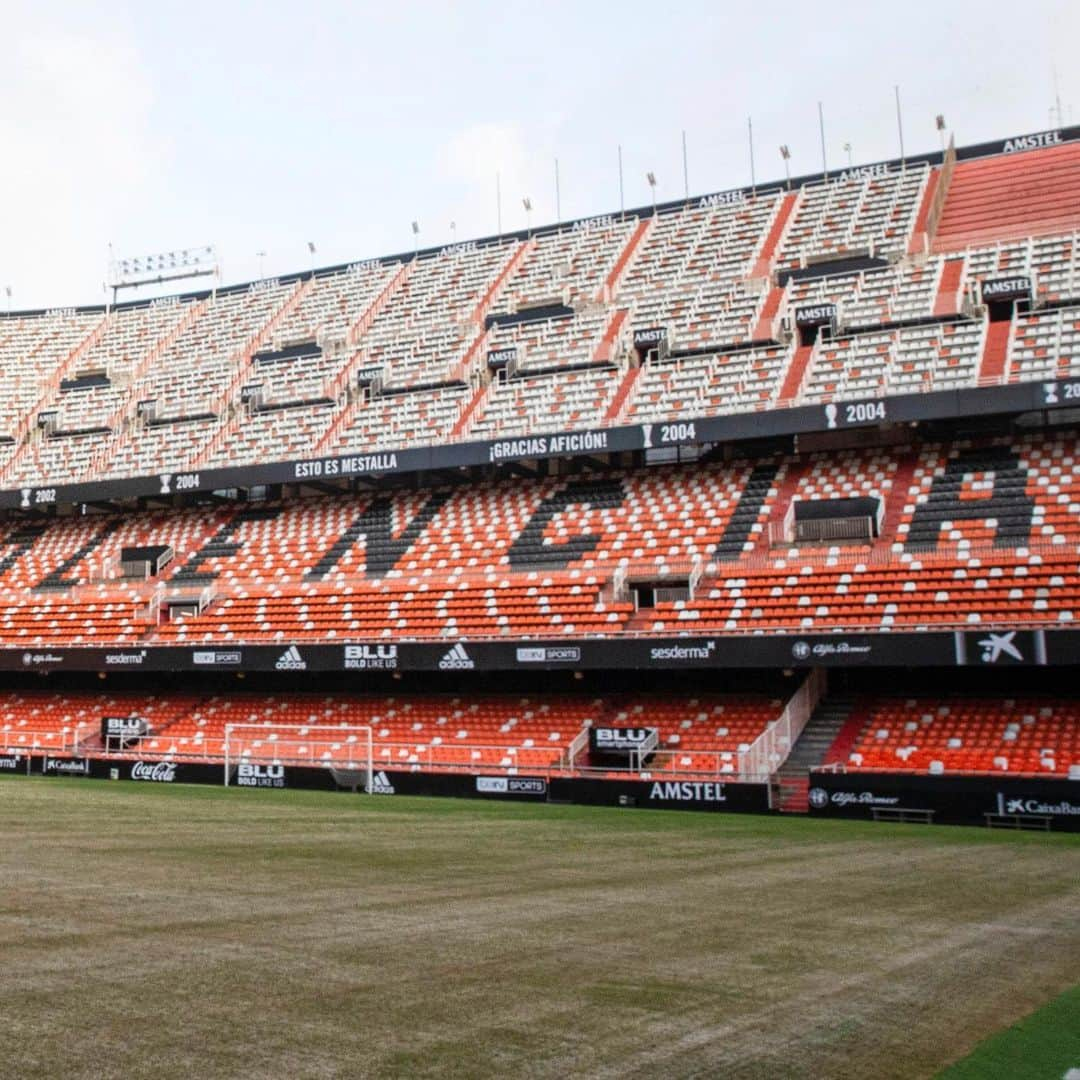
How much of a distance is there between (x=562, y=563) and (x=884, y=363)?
1072 cm

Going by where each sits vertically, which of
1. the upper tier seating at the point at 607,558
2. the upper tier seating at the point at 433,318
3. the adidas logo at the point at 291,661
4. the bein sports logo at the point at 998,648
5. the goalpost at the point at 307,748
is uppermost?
the upper tier seating at the point at 433,318

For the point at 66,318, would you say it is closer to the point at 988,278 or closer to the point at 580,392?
the point at 580,392

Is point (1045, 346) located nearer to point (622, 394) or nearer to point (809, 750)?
point (622, 394)

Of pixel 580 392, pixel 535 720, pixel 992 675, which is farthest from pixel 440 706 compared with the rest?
pixel 992 675

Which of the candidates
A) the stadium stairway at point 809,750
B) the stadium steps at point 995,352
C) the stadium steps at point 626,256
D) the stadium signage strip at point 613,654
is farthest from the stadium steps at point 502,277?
the stadium stairway at point 809,750

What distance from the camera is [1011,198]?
4125 cm

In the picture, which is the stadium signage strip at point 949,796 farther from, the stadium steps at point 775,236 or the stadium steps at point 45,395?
the stadium steps at point 45,395

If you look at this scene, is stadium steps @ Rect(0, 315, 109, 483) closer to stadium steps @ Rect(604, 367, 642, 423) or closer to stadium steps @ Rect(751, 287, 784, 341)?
stadium steps @ Rect(604, 367, 642, 423)

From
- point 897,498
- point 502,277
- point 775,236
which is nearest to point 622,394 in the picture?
point 897,498

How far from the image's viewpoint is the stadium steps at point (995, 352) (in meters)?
31.7

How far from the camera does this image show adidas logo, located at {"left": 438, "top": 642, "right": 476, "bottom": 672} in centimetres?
3027

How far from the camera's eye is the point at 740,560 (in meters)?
30.7

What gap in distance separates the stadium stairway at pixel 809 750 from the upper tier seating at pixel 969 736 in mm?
545

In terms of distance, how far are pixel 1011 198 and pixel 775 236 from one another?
26.5ft
